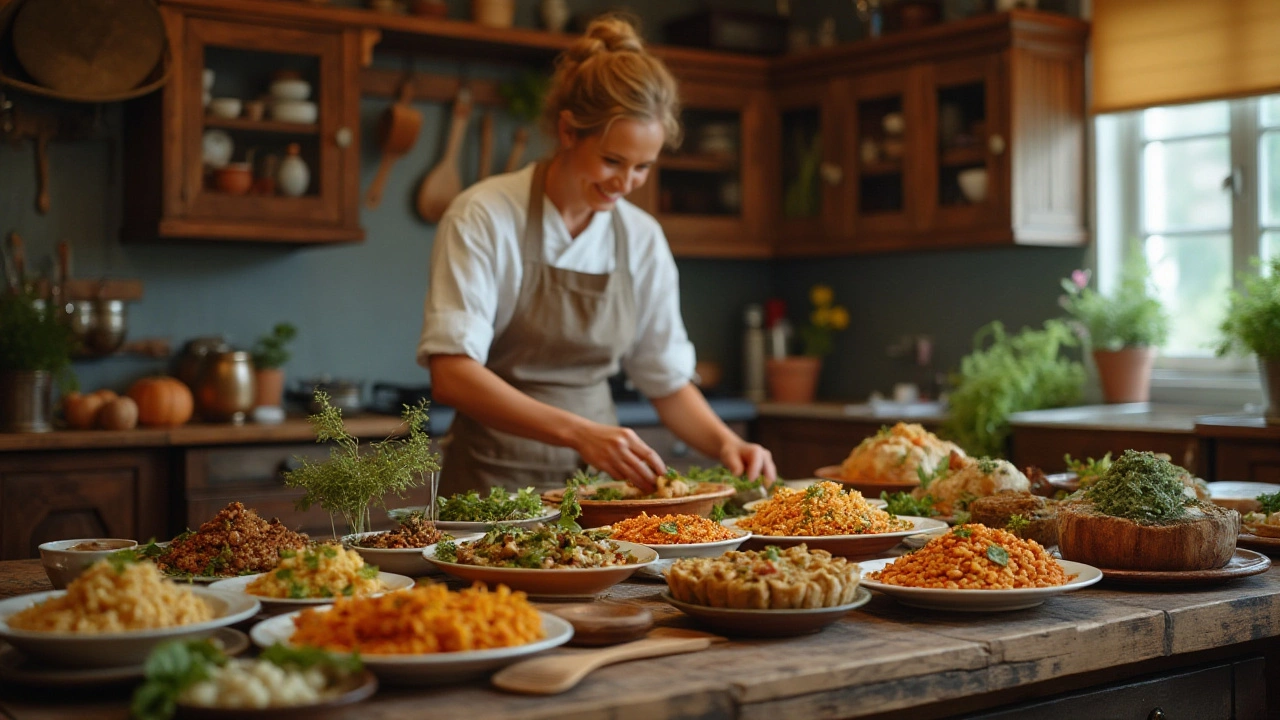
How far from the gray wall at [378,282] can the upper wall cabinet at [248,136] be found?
0.62 feet

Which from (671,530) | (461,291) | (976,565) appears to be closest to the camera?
(976,565)

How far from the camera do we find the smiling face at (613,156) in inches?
105

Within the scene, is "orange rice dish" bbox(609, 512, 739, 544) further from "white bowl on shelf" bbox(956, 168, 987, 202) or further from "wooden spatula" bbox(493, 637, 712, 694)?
"white bowl on shelf" bbox(956, 168, 987, 202)

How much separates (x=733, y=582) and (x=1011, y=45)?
11.3 ft

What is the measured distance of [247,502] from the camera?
12.7 feet

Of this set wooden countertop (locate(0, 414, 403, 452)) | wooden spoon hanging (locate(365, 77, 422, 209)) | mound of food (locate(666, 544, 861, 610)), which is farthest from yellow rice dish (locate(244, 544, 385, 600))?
wooden spoon hanging (locate(365, 77, 422, 209))

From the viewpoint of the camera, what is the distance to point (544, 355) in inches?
122

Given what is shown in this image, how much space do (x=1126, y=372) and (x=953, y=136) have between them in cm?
106

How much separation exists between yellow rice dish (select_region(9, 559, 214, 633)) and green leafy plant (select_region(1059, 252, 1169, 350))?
12.0 ft

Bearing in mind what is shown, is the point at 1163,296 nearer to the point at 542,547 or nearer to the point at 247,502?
the point at 247,502

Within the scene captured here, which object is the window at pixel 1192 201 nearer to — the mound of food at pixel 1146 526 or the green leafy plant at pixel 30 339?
the mound of food at pixel 1146 526

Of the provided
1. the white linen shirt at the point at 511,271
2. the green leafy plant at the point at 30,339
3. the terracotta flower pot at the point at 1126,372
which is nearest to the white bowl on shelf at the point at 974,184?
the terracotta flower pot at the point at 1126,372

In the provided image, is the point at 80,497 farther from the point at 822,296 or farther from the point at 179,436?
the point at 822,296

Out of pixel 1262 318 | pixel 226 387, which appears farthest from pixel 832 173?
pixel 226 387
